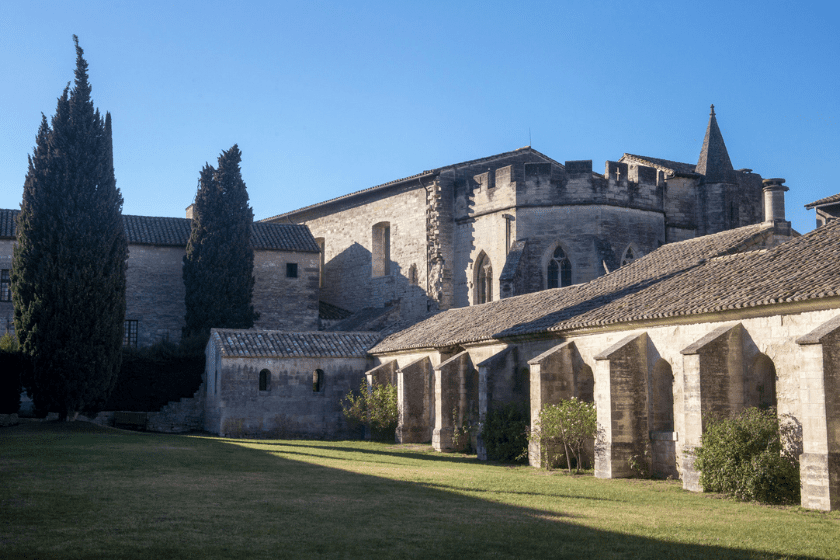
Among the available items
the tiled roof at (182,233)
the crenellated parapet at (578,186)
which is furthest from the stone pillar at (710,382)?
the tiled roof at (182,233)

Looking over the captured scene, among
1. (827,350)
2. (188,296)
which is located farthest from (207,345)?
(827,350)

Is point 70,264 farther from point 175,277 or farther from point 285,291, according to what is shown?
point 285,291

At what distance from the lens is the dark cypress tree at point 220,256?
1502 inches

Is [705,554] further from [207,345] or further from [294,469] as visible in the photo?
[207,345]

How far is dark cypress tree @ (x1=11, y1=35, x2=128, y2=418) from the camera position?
29969 mm

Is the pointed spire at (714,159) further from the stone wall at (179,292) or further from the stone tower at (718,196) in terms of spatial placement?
the stone wall at (179,292)

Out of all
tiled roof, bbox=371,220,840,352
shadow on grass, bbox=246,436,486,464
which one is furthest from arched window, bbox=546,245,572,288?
shadow on grass, bbox=246,436,486,464

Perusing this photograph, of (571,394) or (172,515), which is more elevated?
(571,394)

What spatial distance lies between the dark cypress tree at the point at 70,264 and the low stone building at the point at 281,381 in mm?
4351

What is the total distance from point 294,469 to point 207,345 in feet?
60.1

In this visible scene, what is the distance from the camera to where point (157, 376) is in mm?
35469

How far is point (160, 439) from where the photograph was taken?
1056 inches

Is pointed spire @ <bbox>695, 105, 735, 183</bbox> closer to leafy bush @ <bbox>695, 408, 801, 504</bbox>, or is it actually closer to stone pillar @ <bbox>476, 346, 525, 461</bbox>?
stone pillar @ <bbox>476, 346, 525, 461</bbox>

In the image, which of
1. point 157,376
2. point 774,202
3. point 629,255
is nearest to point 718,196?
point 629,255
